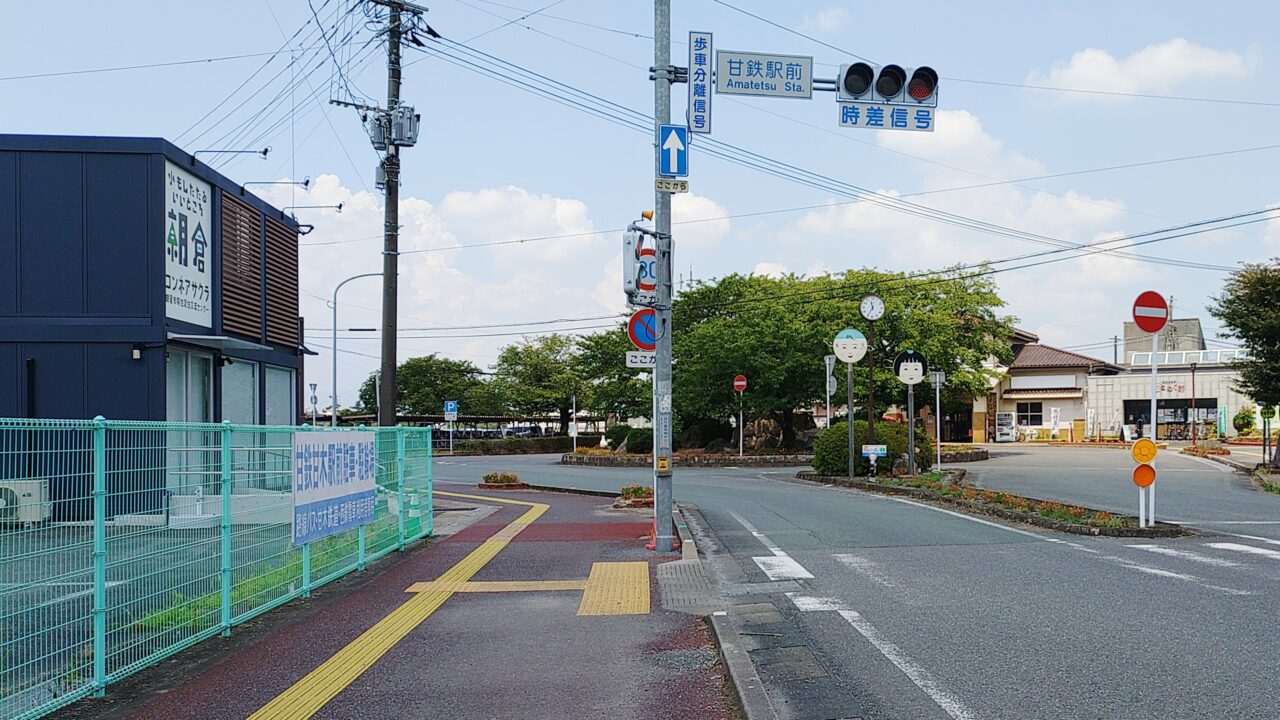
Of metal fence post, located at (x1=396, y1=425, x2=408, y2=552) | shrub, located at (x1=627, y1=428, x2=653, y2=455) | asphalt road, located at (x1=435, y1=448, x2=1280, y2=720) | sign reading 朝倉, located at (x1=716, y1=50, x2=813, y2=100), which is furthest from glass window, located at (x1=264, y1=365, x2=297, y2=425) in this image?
shrub, located at (x1=627, y1=428, x2=653, y2=455)

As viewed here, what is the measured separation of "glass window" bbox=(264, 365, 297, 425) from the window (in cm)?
4612

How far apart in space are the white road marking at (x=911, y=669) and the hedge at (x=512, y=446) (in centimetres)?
4821

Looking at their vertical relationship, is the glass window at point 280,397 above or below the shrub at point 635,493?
above

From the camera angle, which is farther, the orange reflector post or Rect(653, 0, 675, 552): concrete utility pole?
the orange reflector post

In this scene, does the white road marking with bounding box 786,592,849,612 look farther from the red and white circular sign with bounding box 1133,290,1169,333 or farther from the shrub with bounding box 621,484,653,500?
the shrub with bounding box 621,484,653,500

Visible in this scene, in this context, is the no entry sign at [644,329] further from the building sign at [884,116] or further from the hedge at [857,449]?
the hedge at [857,449]

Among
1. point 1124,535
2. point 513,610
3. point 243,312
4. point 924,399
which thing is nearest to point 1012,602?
point 513,610

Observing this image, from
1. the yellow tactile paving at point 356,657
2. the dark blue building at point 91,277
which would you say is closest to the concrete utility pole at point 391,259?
the dark blue building at point 91,277

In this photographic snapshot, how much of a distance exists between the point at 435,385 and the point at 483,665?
66301mm

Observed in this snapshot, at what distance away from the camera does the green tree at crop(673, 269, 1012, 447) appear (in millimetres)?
35719

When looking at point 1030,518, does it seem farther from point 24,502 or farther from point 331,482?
point 24,502

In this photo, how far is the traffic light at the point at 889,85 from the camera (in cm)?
1158

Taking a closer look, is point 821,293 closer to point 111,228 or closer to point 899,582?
point 111,228

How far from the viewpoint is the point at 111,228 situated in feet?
52.6
